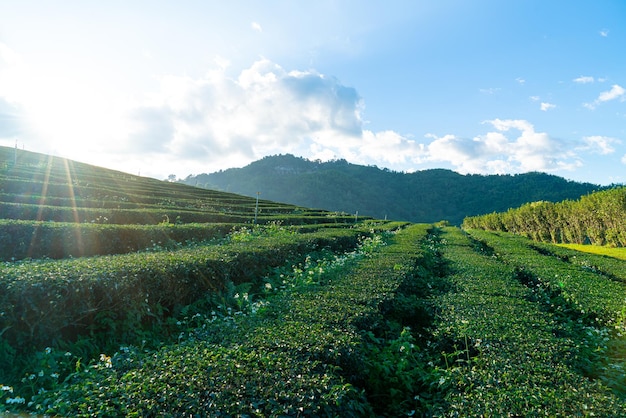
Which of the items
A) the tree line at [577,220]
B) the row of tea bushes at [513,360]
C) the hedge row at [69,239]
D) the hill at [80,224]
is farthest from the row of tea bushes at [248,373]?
the tree line at [577,220]

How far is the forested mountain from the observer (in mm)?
139000

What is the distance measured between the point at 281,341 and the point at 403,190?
523 feet

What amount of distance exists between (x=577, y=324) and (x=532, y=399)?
21.6ft

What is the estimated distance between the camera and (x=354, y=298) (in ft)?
27.6

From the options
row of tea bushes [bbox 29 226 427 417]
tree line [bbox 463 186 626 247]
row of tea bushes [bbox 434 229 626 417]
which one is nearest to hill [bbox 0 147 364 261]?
row of tea bushes [bbox 29 226 427 417]

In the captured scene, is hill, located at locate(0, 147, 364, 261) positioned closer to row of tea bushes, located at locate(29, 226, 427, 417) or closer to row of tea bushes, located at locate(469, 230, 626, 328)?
row of tea bushes, located at locate(29, 226, 427, 417)

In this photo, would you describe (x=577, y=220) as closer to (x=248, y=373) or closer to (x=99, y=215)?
(x=99, y=215)

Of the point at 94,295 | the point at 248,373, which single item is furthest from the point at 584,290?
the point at 94,295

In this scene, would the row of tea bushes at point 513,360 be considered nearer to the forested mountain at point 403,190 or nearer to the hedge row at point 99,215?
the hedge row at point 99,215

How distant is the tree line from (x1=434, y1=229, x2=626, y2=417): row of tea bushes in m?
41.2

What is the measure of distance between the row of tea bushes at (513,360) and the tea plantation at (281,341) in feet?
0.09

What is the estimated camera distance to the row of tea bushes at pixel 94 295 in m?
5.71

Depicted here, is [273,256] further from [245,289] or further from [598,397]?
[598,397]

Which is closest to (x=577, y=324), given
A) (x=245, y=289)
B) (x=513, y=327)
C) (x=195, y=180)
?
(x=513, y=327)
